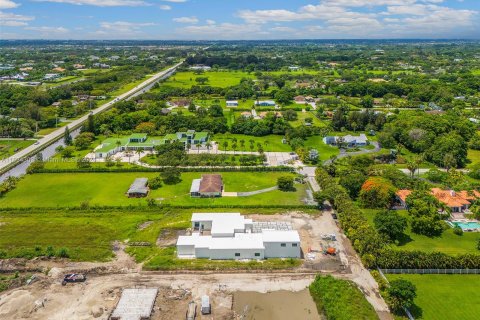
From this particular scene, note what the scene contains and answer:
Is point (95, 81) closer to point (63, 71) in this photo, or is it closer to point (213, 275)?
point (63, 71)

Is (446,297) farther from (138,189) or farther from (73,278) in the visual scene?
(138,189)

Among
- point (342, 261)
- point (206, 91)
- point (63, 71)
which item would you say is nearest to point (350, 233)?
point (342, 261)

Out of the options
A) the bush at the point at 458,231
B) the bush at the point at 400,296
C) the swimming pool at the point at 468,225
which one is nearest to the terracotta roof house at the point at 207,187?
the bush at the point at 400,296

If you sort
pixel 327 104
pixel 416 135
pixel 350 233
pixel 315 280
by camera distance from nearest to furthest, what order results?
pixel 315 280 → pixel 350 233 → pixel 416 135 → pixel 327 104

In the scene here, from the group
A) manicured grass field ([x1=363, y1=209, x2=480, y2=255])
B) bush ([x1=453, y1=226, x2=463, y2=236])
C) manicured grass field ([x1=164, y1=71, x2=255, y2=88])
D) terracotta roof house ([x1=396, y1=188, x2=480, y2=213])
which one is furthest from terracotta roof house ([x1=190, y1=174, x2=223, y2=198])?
manicured grass field ([x1=164, y1=71, x2=255, y2=88])

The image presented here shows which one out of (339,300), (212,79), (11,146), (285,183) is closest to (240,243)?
(339,300)
